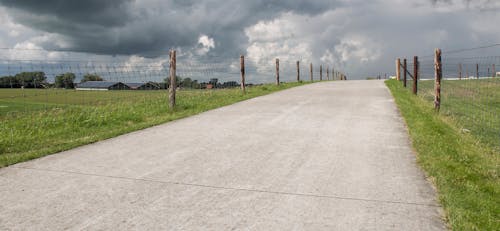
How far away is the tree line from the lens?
13192 mm

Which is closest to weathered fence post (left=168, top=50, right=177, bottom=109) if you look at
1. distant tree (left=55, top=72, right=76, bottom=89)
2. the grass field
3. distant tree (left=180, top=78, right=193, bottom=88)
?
the grass field

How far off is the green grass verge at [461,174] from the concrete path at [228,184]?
0.60 ft

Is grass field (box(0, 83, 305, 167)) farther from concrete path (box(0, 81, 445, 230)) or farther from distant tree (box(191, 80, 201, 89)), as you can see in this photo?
distant tree (box(191, 80, 201, 89))

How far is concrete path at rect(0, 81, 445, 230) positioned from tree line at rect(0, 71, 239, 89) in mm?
7081

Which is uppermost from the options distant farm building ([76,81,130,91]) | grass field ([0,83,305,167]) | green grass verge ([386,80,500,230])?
distant farm building ([76,81,130,91])

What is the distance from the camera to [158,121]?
9.95 meters

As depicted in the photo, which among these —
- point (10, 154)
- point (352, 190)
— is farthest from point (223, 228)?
point (10, 154)

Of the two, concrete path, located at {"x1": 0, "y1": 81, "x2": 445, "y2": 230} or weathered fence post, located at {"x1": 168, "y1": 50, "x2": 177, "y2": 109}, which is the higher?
weathered fence post, located at {"x1": 168, "y1": 50, "x2": 177, "y2": 109}

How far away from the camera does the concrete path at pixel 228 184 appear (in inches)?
144

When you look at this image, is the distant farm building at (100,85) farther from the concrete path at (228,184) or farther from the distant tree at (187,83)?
the concrete path at (228,184)

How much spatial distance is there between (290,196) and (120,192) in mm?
1982

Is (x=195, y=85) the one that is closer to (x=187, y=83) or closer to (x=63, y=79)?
(x=187, y=83)

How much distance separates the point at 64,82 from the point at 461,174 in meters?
14.3

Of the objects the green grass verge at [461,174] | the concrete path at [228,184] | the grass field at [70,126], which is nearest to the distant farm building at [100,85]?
the grass field at [70,126]
